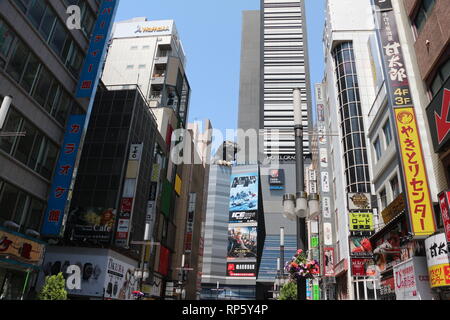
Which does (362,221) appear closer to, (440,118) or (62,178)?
(440,118)

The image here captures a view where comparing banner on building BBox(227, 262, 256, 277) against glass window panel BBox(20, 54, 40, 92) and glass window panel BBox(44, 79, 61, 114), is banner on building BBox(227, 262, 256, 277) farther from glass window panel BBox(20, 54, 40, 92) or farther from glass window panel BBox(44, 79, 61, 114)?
glass window panel BBox(20, 54, 40, 92)

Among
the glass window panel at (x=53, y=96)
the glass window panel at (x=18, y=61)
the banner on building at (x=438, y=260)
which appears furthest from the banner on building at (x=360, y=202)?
the glass window panel at (x=18, y=61)

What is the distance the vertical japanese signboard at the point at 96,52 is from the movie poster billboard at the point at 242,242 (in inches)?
5062

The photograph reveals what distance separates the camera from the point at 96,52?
3006 centimetres

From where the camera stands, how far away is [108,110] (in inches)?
1722

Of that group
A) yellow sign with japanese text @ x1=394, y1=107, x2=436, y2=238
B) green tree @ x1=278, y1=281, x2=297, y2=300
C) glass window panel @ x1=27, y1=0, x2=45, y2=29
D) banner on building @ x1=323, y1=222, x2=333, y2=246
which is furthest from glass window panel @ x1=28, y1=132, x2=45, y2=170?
green tree @ x1=278, y1=281, x2=297, y2=300

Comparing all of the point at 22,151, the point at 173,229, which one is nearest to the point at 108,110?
the point at 22,151

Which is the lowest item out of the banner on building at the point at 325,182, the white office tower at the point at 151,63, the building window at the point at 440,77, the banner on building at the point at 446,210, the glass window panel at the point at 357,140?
the banner on building at the point at 446,210

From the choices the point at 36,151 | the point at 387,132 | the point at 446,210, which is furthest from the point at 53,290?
the point at 387,132

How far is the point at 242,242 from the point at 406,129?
13866 cm

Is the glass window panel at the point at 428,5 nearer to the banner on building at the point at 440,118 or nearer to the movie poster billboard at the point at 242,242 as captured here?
the banner on building at the point at 440,118

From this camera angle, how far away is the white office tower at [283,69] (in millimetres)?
178750
